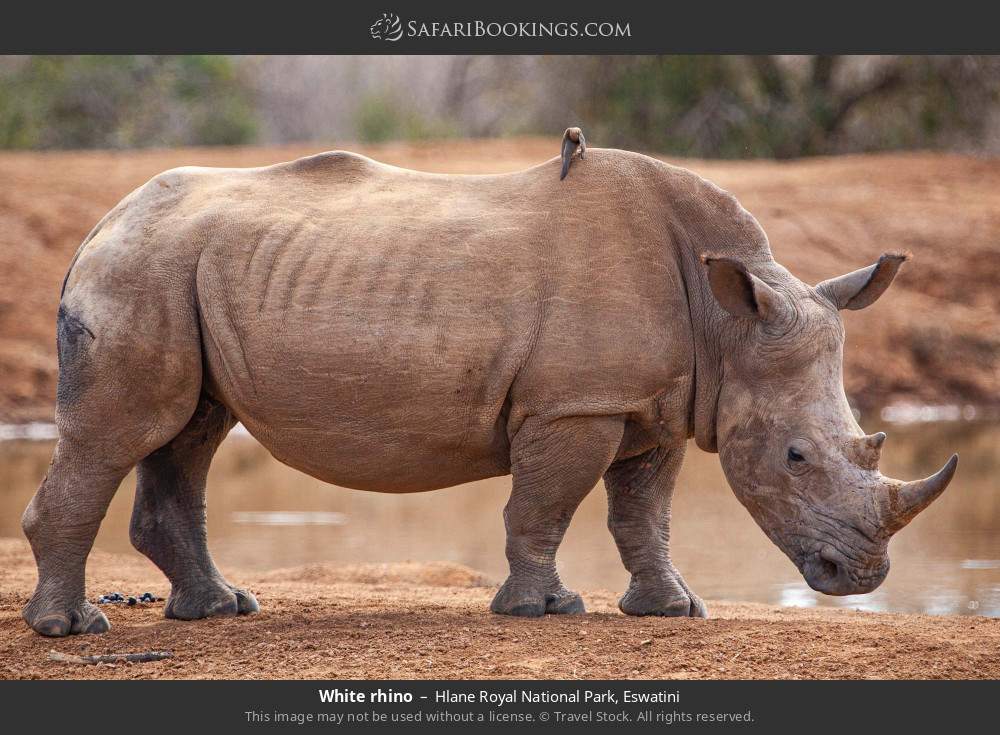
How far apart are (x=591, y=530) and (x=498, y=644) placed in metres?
5.09

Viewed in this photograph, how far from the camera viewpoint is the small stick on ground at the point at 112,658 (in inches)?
235

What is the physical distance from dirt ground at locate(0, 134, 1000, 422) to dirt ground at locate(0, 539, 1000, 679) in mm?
10286

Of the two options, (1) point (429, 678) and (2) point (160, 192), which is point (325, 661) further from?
(2) point (160, 192)

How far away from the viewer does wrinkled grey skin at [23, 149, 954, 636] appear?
629cm

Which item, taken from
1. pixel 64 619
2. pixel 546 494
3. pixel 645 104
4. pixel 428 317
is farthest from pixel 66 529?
pixel 645 104

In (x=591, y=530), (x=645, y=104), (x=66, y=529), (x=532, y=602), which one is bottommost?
(x=591, y=530)

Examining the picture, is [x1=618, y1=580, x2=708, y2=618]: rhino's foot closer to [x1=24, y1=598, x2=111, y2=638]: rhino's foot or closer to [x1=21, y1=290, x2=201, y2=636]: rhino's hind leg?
[x1=21, y1=290, x2=201, y2=636]: rhino's hind leg

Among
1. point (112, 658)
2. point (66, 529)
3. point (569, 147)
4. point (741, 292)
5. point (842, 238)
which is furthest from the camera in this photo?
point (842, 238)

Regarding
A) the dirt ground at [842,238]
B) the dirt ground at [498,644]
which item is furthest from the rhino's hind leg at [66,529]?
the dirt ground at [842,238]

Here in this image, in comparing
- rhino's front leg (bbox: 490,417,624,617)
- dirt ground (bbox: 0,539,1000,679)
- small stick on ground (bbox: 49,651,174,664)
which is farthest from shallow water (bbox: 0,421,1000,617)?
small stick on ground (bbox: 49,651,174,664)

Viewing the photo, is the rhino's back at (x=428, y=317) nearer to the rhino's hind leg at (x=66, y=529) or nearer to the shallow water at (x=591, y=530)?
the rhino's hind leg at (x=66, y=529)

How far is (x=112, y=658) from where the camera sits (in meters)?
5.97

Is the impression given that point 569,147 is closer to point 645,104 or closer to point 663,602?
point 663,602

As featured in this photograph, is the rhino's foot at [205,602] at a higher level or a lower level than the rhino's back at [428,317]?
lower
